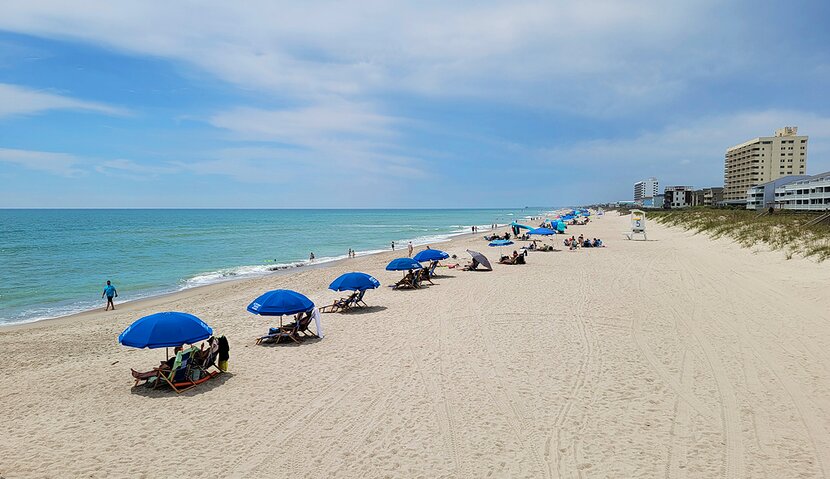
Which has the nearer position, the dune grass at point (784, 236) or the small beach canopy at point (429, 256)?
the small beach canopy at point (429, 256)

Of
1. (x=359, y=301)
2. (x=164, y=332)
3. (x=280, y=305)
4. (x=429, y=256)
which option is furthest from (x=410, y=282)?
(x=164, y=332)

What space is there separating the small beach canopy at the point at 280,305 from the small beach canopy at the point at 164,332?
191cm

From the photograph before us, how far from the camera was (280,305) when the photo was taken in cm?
995

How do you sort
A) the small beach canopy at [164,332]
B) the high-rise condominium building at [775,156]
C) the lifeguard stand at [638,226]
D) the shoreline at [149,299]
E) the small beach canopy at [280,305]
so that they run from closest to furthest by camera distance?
the small beach canopy at [164,332] → the small beach canopy at [280,305] → the shoreline at [149,299] → the lifeguard stand at [638,226] → the high-rise condominium building at [775,156]

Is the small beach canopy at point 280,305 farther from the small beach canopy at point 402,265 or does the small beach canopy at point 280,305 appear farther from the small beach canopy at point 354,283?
the small beach canopy at point 402,265

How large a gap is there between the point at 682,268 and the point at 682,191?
12595 centimetres

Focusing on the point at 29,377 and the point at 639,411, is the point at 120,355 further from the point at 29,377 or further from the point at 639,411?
the point at 639,411

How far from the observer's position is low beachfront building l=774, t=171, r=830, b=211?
56969 millimetres

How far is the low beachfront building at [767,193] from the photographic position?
73875mm

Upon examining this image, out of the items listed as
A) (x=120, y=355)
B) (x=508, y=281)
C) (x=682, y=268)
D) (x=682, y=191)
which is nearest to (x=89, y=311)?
(x=120, y=355)

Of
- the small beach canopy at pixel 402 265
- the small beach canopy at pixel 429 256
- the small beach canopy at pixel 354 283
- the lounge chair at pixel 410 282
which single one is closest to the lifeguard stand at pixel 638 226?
the small beach canopy at pixel 429 256

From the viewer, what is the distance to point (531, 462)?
5.36 m

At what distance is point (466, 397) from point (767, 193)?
3586 inches

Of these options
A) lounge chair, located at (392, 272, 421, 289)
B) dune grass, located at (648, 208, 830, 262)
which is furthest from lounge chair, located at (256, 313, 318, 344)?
dune grass, located at (648, 208, 830, 262)
